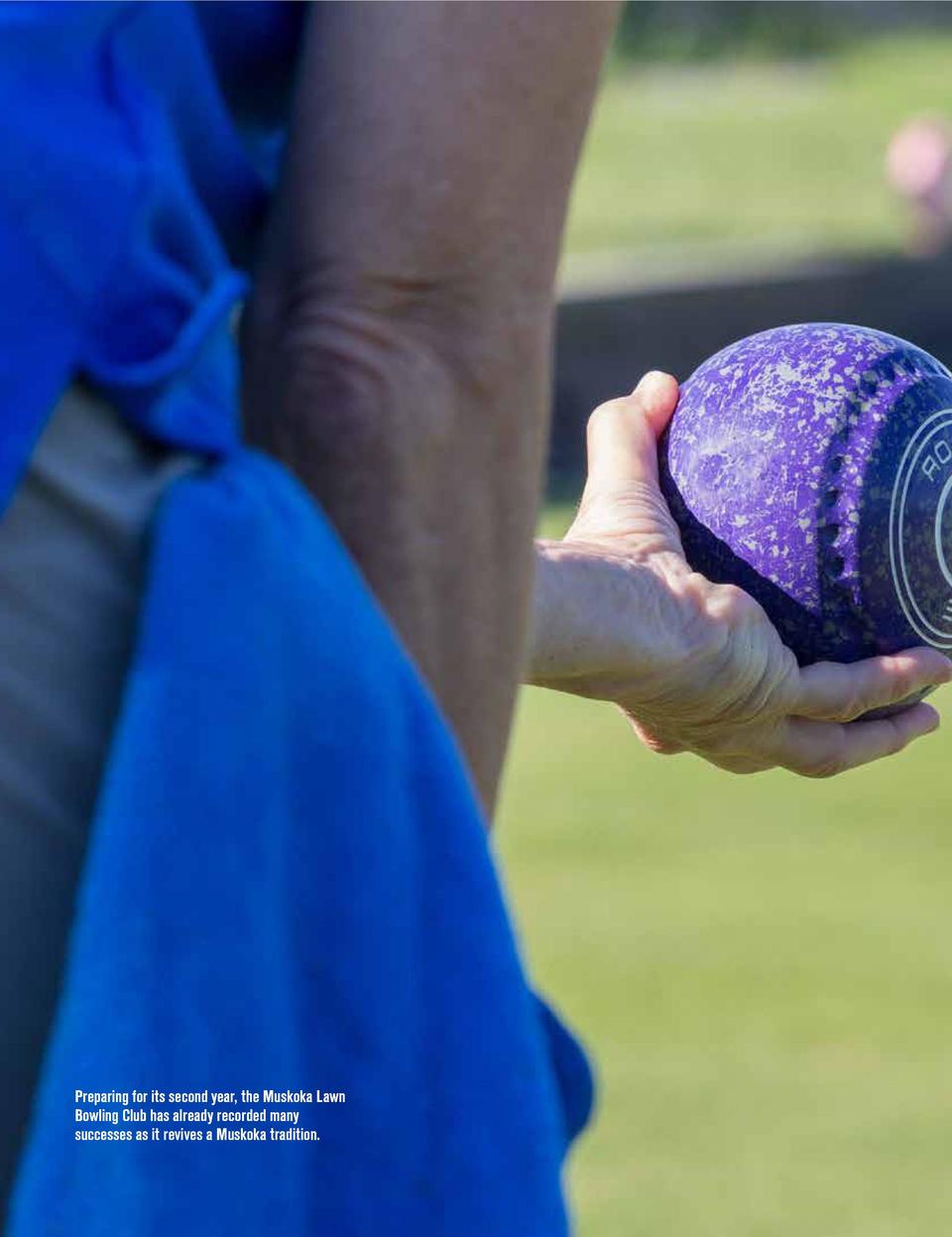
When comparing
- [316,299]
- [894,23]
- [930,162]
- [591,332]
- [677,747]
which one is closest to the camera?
[316,299]

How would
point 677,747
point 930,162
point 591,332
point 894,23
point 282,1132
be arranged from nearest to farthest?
point 282,1132
point 677,747
point 591,332
point 930,162
point 894,23

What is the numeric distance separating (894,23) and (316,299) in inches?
1227

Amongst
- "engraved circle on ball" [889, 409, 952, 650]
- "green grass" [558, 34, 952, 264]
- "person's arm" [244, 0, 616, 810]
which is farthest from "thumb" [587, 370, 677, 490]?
"green grass" [558, 34, 952, 264]

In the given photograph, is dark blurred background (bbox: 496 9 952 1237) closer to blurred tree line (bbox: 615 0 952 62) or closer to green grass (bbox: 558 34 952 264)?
green grass (bbox: 558 34 952 264)

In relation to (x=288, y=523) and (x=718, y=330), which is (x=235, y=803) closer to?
(x=288, y=523)

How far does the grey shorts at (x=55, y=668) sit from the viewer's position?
1.37m

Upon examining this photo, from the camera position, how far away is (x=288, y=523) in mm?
1388

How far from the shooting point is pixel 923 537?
97.3 inches

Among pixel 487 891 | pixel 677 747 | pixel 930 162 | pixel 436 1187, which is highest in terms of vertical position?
pixel 487 891

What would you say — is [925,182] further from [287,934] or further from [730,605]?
[287,934]

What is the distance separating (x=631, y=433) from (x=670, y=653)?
503mm

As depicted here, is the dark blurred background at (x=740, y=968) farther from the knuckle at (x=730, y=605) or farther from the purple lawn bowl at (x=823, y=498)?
the knuckle at (x=730, y=605)

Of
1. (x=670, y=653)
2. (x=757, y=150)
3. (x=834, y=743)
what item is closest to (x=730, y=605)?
(x=670, y=653)

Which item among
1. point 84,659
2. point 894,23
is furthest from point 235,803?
point 894,23
